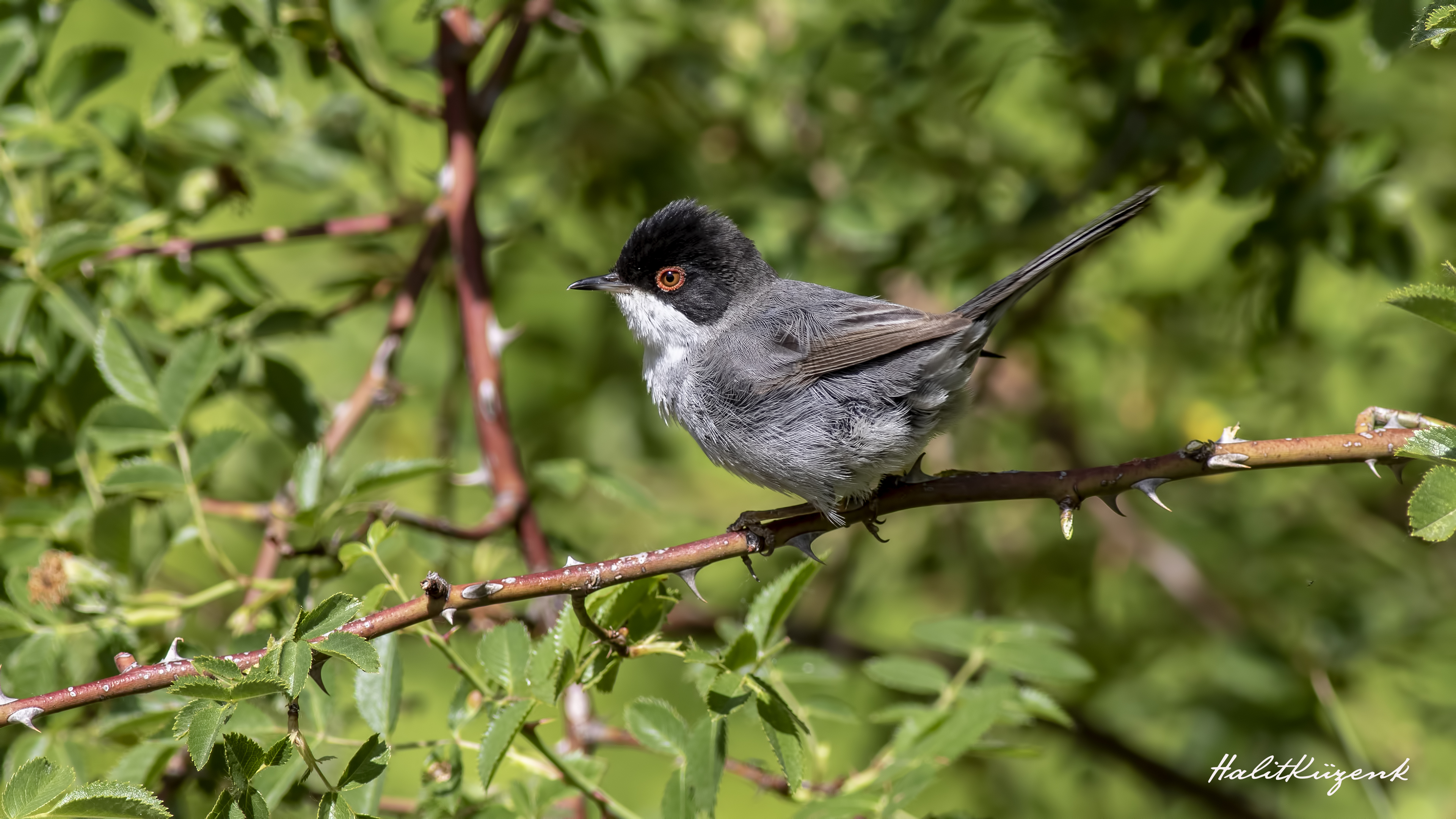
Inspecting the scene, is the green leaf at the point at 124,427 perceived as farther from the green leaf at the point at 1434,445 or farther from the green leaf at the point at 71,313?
the green leaf at the point at 1434,445

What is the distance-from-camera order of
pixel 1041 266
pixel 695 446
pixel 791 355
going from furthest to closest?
pixel 695 446 → pixel 791 355 → pixel 1041 266

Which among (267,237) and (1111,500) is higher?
(1111,500)

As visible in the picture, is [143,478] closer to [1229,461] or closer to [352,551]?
[352,551]

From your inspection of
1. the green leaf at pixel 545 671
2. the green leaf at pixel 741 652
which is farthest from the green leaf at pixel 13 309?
the green leaf at pixel 741 652

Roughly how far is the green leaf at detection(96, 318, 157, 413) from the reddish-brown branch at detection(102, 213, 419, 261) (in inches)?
14.2

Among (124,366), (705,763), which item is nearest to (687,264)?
(124,366)

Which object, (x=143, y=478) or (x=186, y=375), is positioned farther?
(x=186, y=375)

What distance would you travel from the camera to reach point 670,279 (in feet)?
11.5

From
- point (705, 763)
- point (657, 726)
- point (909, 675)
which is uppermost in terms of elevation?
point (705, 763)

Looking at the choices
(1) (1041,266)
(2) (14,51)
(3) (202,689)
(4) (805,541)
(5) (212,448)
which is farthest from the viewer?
(2) (14,51)

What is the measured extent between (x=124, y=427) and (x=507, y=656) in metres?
1.16

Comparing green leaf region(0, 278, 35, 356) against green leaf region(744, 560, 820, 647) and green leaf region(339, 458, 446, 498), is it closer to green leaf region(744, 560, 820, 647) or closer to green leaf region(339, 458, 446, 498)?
green leaf region(339, 458, 446, 498)

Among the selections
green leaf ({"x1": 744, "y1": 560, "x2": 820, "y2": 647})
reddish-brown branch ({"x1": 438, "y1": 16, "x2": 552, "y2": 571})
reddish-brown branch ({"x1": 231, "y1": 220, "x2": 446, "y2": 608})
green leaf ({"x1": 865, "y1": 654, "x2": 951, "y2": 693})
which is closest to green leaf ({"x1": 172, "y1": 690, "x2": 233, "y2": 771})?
reddish-brown branch ({"x1": 231, "y1": 220, "x2": 446, "y2": 608})

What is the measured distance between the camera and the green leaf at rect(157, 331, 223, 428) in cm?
246
